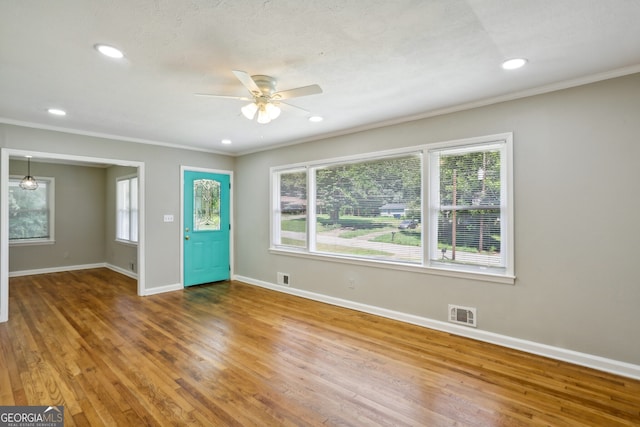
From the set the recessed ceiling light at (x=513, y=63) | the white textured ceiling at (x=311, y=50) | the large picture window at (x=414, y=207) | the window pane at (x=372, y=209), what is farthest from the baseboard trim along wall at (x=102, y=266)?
the recessed ceiling light at (x=513, y=63)

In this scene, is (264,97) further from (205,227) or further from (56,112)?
(205,227)

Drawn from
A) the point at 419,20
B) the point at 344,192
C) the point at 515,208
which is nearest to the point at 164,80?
the point at 419,20

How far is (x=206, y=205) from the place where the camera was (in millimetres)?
5949

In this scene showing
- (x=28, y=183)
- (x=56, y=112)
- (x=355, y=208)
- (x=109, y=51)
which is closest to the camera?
(x=109, y=51)

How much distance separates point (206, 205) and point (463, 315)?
183 inches

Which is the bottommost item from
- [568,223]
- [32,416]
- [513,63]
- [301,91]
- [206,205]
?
[32,416]

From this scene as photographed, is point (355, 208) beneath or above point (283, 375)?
above

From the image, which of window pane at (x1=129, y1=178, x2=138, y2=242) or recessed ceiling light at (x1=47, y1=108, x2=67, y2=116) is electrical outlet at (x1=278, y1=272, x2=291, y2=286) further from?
recessed ceiling light at (x1=47, y1=108, x2=67, y2=116)

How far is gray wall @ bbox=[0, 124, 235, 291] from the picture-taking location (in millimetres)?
4754

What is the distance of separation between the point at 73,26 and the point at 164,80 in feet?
2.74

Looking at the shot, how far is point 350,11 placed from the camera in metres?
1.84

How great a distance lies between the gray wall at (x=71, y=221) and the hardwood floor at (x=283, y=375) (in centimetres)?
Result: 355

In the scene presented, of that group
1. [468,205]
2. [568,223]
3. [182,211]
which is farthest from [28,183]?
[568,223]

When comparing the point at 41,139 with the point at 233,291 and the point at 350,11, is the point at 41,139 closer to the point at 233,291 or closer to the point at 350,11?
the point at 233,291
